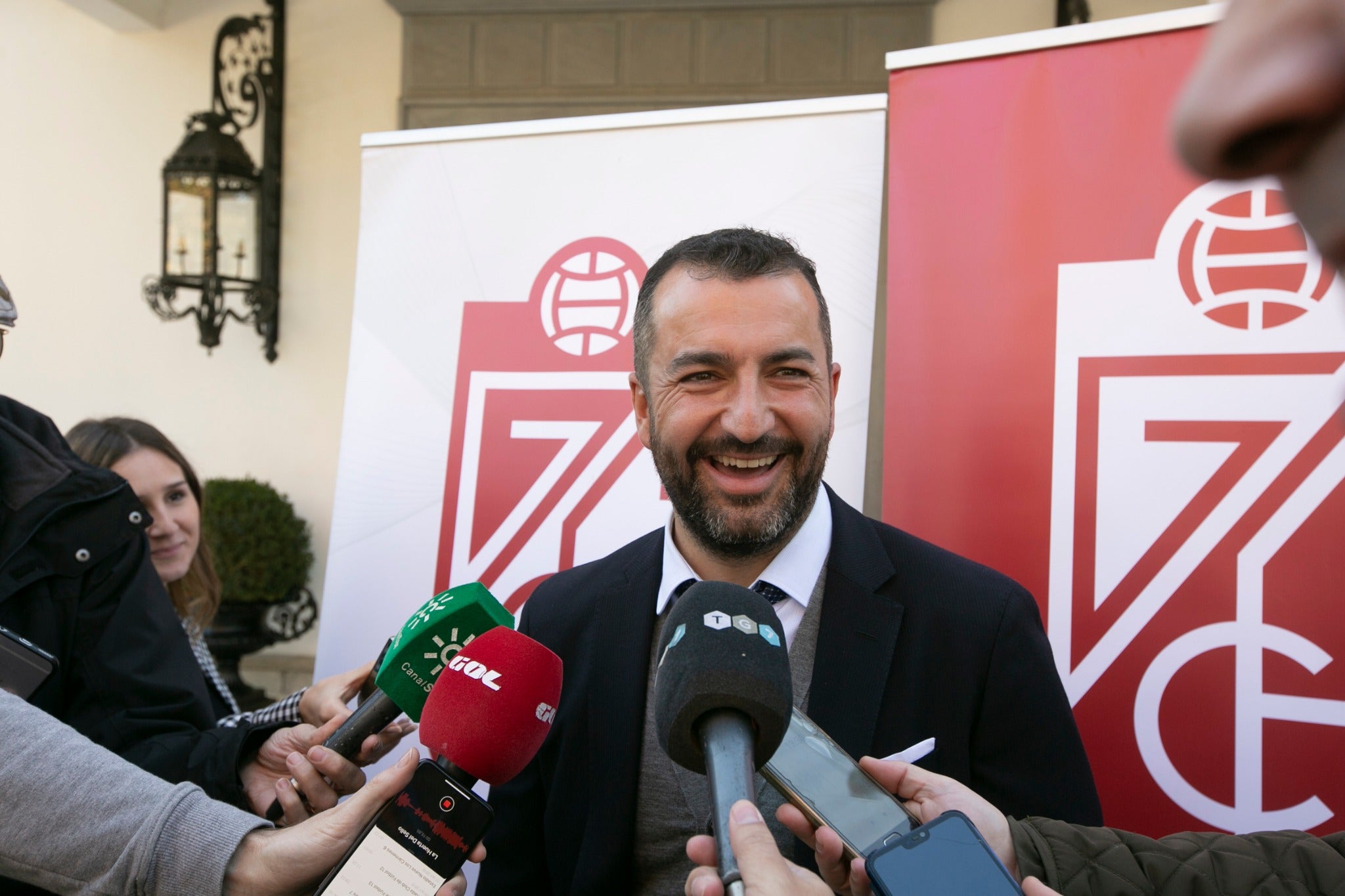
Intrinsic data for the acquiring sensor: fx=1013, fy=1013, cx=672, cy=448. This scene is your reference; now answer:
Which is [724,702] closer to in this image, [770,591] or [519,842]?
[770,591]

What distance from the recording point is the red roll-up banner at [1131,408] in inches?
66.8

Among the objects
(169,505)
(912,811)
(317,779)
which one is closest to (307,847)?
(317,779)

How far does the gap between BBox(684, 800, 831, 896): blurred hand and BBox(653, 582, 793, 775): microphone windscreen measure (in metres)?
0.10

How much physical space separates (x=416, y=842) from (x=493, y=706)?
0.58ft

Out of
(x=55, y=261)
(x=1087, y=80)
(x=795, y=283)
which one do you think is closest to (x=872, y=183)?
(x=1087, y=80)

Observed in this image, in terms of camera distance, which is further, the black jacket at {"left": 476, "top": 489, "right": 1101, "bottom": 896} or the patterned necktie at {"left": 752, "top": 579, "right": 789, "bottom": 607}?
the patterned necktie at {"left": 752, "top": 579, "right": 789, "bottom": 607}

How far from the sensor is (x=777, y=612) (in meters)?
1.59

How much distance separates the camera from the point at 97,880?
3.92ft

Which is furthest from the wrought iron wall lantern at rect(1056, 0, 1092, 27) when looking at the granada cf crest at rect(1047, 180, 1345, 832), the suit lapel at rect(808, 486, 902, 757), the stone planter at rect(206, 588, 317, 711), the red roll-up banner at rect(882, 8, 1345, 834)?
the stone planter at rect(206, 588, 317, 711)

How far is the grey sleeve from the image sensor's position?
46.6 inches

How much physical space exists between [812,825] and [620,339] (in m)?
1.46

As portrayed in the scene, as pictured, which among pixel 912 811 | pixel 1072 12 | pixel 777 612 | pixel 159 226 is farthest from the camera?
pixel 159 226

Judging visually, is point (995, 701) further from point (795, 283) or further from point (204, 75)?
point (204, 75)

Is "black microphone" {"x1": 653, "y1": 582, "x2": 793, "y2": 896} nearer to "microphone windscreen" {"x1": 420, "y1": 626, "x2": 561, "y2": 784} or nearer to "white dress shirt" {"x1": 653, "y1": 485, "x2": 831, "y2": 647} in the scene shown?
"microphone windscreen" {"x1": 420, "y1": 626, "x2": 561, "y2": 784}
